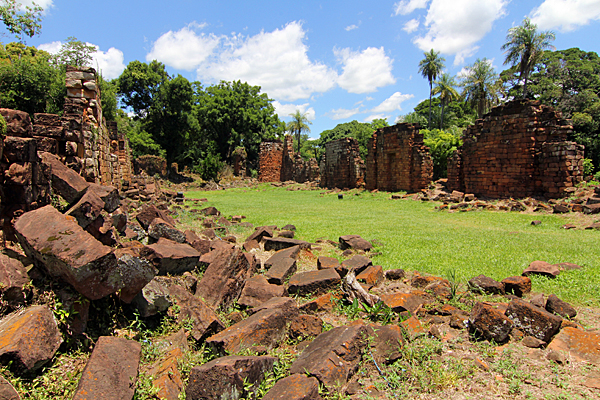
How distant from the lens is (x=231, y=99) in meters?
37.7

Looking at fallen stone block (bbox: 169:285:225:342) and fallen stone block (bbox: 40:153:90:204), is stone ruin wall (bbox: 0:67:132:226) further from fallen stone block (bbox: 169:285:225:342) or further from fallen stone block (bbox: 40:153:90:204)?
fallen stone block (bbox: 169:285:225:342)

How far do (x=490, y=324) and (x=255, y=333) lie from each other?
7.03 feet

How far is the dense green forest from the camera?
22.0m

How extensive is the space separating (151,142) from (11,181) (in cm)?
3193

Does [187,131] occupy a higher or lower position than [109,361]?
higher

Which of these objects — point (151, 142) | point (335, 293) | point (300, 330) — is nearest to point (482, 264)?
point (335, 293)

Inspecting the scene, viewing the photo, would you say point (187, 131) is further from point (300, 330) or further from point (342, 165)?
point (300, 330)

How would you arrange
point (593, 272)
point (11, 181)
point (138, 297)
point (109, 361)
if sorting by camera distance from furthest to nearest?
point (593, 272) < point (11, 181) < point (138, 297) < point (109, 361)

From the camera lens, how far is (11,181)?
343cm

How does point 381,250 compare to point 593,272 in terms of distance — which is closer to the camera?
point 593,272

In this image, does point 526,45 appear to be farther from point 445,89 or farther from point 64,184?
point 64,184

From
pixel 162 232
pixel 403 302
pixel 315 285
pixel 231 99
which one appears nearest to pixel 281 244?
pixel 162 232

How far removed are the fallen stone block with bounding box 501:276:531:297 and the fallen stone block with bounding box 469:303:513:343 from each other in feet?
3.75

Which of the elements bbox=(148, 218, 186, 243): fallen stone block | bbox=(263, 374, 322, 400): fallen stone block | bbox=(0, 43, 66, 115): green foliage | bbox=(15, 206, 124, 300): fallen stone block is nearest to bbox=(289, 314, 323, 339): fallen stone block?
bbox=(263, 374, 322, 400): fallen stone block
